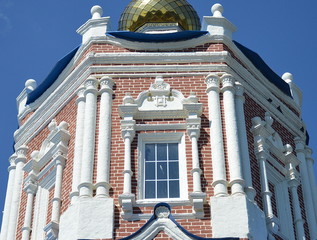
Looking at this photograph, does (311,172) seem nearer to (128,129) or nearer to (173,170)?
(173,170)

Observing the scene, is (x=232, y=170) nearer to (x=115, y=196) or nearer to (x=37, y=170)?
(x=115, y=196)

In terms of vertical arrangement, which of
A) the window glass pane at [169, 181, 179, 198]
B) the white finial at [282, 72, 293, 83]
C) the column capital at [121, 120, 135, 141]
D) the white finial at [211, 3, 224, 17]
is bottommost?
the window glass pane at [169, 181, 179, 198]

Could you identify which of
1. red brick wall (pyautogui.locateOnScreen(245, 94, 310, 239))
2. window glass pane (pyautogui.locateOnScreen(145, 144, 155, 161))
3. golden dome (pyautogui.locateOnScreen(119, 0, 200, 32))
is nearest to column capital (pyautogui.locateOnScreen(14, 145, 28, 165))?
window glass pane (pyautogui.locateOnScreen(145, 144, 155, 161))

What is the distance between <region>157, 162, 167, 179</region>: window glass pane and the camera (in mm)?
21797

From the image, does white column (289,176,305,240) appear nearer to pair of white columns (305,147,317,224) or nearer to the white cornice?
pair of white columns (305,147,317,224)

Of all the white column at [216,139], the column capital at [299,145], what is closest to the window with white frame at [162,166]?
the white column at [216,139]

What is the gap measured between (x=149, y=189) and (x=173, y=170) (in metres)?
0.70

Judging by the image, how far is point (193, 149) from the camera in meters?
21.8

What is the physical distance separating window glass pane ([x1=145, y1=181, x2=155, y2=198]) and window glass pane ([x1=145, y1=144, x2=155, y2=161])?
630 millimetres

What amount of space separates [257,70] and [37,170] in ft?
18.3

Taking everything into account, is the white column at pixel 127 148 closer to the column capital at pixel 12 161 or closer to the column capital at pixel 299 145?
the column capital at pixel 12 161

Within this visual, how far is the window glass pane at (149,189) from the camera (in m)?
21.4

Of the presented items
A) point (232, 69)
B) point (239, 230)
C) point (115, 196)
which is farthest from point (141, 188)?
point (232, 69)

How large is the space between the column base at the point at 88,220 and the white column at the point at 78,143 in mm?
368
